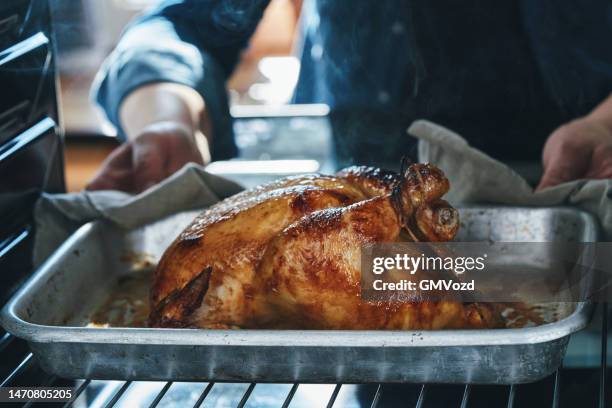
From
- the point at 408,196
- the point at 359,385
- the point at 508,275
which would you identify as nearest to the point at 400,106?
the point at 508,275

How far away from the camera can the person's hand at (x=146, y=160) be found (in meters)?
1.39

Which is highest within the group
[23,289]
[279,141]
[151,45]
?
[151,45]

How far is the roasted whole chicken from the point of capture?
88 centimetres

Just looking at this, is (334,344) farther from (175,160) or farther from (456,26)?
(456,26)

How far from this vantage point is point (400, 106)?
5.69ft

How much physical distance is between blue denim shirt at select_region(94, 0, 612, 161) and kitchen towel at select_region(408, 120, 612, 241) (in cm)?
32

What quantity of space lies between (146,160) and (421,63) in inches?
26.4

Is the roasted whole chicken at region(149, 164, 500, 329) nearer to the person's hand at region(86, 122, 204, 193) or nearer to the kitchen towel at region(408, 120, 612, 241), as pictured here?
the kitchen towel at region(408, 120, 612, 241)

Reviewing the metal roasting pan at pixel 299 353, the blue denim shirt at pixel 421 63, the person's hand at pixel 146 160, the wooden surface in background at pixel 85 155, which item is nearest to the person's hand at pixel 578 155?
the blue denim shirt at pixel 421 63

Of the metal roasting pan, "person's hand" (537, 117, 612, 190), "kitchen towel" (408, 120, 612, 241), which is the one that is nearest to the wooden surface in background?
"kitchen towel" (408, 120, 612, 241)

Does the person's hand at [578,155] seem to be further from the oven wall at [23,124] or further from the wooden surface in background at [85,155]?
the wooden surface in background at [85,155]

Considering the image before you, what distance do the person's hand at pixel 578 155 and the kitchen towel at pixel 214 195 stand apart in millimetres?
80

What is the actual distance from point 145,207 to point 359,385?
0.53 m

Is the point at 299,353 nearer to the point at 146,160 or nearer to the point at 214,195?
the point at 214,195
